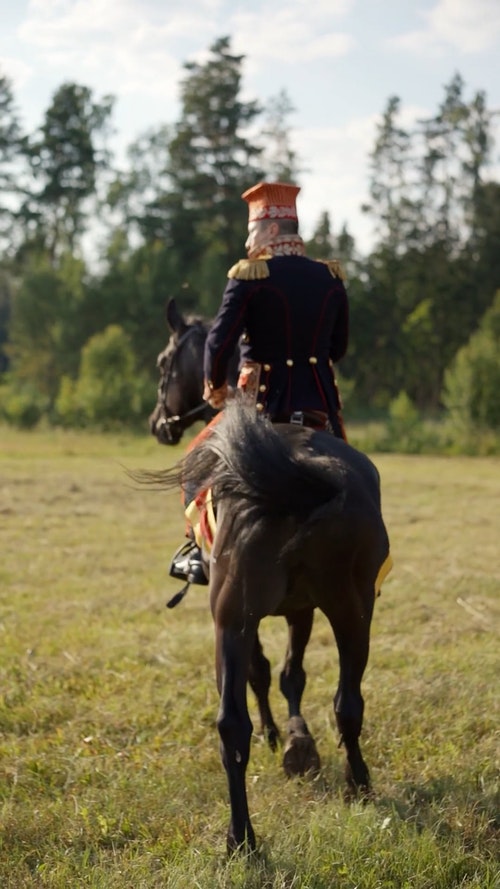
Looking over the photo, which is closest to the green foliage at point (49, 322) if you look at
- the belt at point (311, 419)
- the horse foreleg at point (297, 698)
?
the horse foreleg at point (297, 698)

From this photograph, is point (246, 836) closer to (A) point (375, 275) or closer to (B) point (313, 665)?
(B) point (313, 665)

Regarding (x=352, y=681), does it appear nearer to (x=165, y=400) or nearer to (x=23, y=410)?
(x=165, y=400)

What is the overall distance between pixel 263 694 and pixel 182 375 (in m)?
1.85

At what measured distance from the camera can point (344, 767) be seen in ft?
14.9

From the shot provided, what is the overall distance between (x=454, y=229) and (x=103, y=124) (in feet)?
60.3

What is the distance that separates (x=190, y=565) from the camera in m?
4.78

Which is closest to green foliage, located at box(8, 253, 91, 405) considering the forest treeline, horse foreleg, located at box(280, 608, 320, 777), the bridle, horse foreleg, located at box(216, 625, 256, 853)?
the forest treeline

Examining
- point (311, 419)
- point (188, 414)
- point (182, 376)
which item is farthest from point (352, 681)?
point (182, 376)

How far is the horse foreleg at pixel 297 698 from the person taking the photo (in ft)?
14.7

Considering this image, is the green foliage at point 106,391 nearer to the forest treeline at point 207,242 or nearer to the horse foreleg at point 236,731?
the forest treeline at point 207,242

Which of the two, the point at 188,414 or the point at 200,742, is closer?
the point at 200,742

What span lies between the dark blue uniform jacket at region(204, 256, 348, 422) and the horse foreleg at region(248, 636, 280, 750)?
4.48 ft

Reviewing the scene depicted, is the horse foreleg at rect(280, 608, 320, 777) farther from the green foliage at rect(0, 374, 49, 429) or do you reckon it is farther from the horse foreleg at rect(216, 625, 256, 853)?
the green foliage at rect(0, 374, 49, 429)

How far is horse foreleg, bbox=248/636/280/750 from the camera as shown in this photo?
16.3ft
